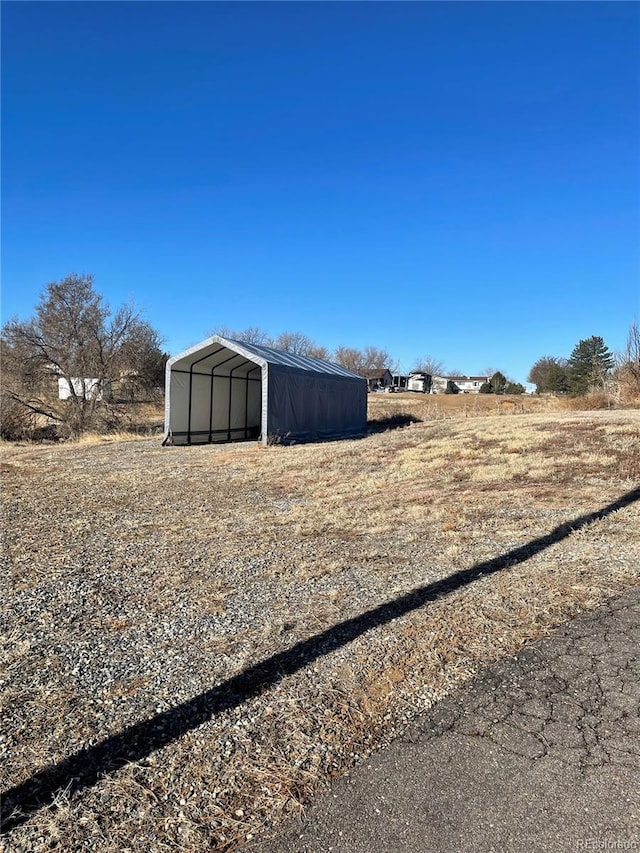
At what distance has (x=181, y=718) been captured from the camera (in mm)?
2584

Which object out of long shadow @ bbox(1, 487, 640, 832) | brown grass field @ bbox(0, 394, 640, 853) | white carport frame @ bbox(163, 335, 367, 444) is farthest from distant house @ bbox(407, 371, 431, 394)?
long shadow @ bbox(1, 487, 640, 832)

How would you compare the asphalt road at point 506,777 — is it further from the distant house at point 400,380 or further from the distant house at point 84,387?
the distant house at point 400,380

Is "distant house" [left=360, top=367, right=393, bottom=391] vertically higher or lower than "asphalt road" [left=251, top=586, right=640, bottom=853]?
higher

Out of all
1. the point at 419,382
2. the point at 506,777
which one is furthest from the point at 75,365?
the point at 419,382

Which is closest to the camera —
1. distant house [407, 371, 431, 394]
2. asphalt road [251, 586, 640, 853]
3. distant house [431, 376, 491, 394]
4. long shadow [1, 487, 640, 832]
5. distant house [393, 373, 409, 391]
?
asphalt road [251, 586, 640, 853]

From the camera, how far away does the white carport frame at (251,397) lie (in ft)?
53.2

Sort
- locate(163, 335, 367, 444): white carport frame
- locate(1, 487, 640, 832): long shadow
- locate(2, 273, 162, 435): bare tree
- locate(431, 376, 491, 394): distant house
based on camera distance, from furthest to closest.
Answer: locate(431, 376, 491, 394): distant house, locate(2, 273, 162, 435): bare tree, locate(163, 335, 367, 444): white carport frame, locate(1, 487, 640, 832): long shadow

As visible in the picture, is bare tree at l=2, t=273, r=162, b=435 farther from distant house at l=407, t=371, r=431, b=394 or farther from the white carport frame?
distant house at l=407, t=371, r=431, b=394

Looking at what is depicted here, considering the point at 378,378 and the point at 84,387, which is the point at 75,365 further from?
the point at 378,378

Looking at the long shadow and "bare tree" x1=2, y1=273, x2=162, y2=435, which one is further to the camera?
"bare tree" x1=2, y1=273, x2=162, y2=435

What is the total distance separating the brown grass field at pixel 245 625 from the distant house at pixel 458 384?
283 ft

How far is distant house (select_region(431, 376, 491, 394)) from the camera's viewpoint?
304ft

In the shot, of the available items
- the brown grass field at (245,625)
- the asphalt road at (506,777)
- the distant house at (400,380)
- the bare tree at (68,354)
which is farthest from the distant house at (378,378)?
the asphalt road at (506,777)

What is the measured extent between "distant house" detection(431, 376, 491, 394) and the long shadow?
9031cm
